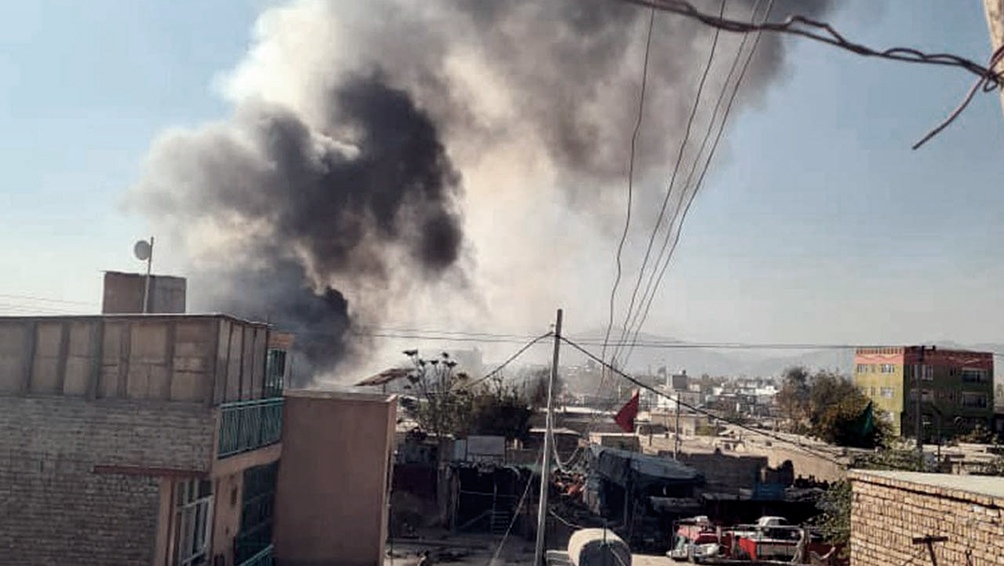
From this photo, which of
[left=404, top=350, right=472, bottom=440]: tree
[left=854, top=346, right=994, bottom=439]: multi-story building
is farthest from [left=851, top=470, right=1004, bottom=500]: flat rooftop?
[left=854, top=346, right=994, bottom=439]: multi-story building

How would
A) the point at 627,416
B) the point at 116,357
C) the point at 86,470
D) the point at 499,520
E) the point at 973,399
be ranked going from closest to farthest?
the point at 86,470, the point at 116,357, the point at 627,416, the point at 499,520, the point at 973,399

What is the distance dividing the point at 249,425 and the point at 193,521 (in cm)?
166

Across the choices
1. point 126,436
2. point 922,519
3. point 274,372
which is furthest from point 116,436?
point 922,519

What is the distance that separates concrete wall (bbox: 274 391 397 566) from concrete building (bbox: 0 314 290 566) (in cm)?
268

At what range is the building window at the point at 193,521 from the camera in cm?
1093

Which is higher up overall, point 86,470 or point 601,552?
Answer: point 86,470

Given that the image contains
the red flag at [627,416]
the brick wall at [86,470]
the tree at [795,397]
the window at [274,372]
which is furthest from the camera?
the tree at [795,397]

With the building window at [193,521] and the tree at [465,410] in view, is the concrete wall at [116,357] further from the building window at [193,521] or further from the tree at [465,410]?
the tree at [465,410]

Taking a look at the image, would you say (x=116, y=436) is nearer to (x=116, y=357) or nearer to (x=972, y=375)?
(x=116, y=357)

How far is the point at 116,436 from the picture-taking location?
35.0ft

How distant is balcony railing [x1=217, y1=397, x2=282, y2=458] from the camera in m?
11.3

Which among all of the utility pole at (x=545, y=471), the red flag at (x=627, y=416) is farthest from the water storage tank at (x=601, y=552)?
the red flag at (x=627, y=416)

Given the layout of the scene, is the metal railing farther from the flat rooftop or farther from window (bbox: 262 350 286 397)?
the flat rooftop

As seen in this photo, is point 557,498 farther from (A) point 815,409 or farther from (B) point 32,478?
(A) point 815,409
